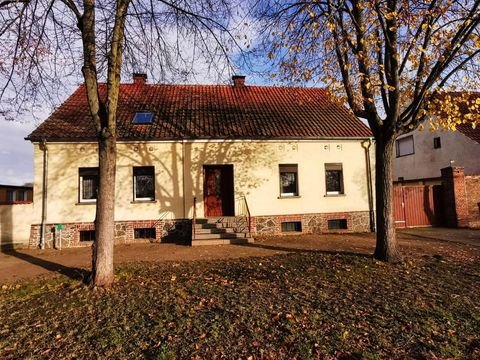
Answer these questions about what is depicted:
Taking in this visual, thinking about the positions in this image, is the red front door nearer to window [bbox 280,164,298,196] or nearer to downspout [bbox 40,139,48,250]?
window [bbox 280,164,298,196]

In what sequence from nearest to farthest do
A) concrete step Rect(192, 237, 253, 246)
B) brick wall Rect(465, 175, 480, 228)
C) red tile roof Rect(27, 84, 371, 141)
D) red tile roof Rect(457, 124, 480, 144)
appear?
concrete step Rect(192, 237, 253, 246), red tile roof Rect(27, 84, 371, 141), brick wall Rect(465, 175, 480, 228), red tile roof Rect(457, 124, 480, 144)

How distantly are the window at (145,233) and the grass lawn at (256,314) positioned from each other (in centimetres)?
531

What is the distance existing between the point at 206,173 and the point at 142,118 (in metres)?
3.67

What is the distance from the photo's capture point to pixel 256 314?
4957 mm

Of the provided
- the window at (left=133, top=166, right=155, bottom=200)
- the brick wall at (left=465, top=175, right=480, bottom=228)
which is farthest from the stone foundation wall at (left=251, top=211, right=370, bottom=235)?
the brick wall at (left=465, top=175, right=480, bottom=228)

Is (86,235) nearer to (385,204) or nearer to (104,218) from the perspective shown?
(104,218)

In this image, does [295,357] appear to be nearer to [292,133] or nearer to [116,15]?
[116,15]

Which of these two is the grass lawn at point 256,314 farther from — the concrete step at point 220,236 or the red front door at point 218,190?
the red front door at point 218,190

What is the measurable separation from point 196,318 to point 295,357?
1.68 m

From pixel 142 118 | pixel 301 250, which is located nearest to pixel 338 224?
pixel 301 250

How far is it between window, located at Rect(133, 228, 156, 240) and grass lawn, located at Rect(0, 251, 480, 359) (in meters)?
5.31

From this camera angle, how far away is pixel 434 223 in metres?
15.5

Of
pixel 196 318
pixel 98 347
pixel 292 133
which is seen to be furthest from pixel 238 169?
pixel 98 347

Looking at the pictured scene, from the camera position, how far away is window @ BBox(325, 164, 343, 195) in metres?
14.1
